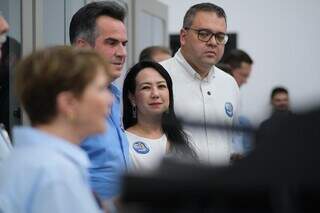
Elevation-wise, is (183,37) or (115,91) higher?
(183,37)

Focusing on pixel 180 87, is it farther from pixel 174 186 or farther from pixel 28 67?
pixel 174 186

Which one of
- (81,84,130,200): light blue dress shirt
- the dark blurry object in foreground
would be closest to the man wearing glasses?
(81,84,130,200): light blue dress shirt

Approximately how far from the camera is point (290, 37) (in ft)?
25.7

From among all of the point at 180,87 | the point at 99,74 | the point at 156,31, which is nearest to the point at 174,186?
the point at 99,74

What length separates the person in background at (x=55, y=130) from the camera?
1.26 metres

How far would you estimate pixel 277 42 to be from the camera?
783 cm

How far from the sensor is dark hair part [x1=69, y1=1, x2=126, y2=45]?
92.6 inches

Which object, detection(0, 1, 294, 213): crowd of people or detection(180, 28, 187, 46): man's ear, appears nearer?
detection(0, 1, 294, 213): crowd of people

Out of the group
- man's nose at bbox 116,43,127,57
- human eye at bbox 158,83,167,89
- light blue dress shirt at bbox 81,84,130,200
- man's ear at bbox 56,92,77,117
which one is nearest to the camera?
man's ear at bbox 56,92,77,117

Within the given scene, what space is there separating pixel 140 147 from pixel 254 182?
184cm

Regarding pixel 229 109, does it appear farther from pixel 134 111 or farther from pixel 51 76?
pixel 51 76

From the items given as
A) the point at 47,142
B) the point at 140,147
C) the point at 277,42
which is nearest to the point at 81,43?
the point at 140,147

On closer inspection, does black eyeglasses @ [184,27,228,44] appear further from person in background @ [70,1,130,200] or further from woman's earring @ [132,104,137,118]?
person in background @ [70,1,130,200]

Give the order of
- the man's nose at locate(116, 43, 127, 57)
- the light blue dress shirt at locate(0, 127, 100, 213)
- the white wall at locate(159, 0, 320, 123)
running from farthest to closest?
the white wall at locate(159, 0, 320, 123)
the man's nose at locate(116, 43, 127, 57)
the light blue dress shirt at locate(0, 127, 100, 213)
